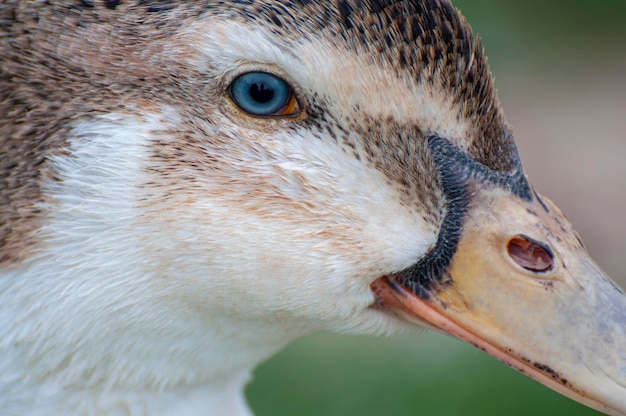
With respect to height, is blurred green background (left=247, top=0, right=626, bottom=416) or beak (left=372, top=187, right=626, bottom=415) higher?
blurred green background (left=247, top=0, right=626, bottom=416)

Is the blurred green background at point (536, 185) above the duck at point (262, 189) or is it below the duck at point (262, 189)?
above

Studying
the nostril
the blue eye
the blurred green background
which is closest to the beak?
the nostril

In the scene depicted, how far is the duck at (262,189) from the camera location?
173cm

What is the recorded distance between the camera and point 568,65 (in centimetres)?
658

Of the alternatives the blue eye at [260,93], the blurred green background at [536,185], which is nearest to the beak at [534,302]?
the blue eye at [260,93]

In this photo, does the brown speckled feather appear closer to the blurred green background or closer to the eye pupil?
the eye pupil

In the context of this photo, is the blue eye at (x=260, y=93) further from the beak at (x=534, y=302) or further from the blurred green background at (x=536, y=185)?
the blurred green background at (x=536, y=185)

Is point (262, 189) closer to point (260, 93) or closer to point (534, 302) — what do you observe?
point (260, 93)

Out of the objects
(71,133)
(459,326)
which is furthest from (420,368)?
(71,133)

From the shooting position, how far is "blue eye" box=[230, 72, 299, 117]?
5.70ft

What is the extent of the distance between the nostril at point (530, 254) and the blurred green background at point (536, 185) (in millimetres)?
2470

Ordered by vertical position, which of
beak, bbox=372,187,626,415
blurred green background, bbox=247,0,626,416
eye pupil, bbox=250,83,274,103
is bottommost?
beak, bbox=372,187,626,415

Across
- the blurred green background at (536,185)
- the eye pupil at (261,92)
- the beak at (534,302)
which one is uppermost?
the blurred green background at (536,185)

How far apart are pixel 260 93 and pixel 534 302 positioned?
0.68 metres
